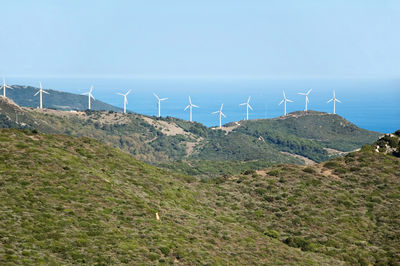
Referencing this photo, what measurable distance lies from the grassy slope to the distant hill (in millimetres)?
120

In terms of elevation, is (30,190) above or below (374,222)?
above

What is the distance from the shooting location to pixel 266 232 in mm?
66875

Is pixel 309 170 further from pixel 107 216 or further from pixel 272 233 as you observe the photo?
pixel 107 216

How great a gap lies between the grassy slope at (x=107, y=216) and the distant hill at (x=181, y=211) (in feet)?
0.39

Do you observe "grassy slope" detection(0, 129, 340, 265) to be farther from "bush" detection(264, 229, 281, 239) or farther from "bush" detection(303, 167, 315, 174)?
"bush" detection(303, 167, 315, 174)

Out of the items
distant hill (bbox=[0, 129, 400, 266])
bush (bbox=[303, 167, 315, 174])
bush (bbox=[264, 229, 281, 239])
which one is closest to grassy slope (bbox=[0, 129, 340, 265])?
distant hill (bbox=[0, 129, 400, 266])

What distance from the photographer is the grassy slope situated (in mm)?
46906

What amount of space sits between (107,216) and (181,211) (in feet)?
42.8

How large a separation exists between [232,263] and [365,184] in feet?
128

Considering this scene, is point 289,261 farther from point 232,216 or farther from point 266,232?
point 232,216

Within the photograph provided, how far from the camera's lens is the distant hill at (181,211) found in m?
48.5

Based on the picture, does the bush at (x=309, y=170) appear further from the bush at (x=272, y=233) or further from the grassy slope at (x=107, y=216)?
the bush at (x=272, y=233)

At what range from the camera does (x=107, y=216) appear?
55.0 meters

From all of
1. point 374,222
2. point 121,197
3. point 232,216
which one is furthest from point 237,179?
point 121,197
